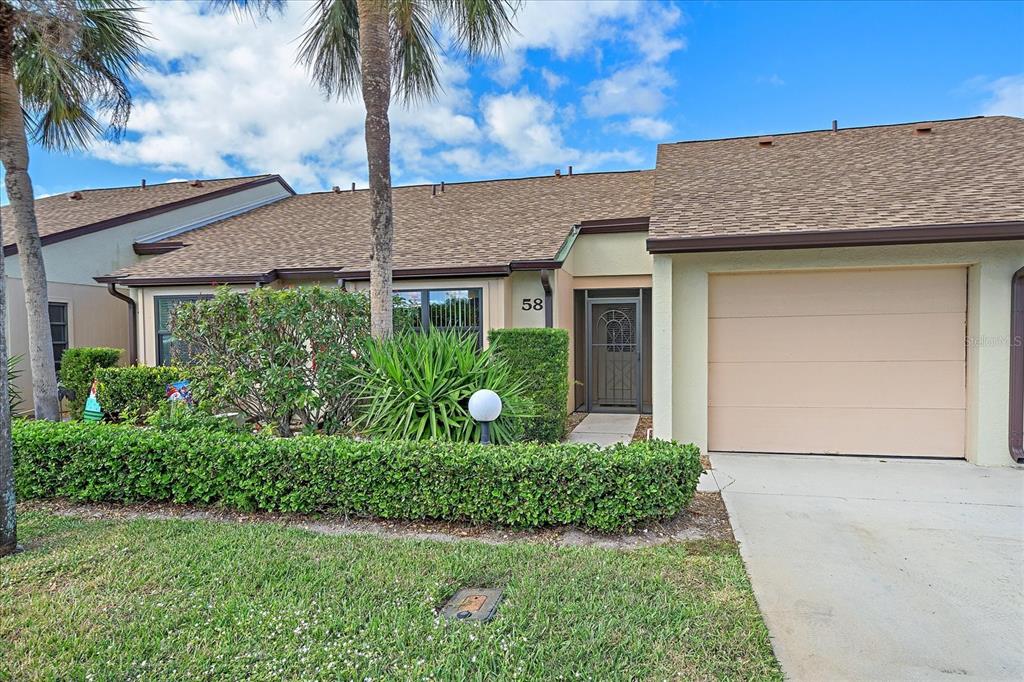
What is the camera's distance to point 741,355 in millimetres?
7309

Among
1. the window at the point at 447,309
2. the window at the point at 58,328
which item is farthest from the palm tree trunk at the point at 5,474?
the window at the point at 58,328

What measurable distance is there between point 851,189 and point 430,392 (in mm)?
6838

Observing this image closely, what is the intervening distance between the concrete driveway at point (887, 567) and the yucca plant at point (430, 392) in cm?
252

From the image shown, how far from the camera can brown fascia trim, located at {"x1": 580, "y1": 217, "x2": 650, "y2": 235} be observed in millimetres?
10503

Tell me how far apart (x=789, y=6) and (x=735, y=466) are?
8232 millimetres

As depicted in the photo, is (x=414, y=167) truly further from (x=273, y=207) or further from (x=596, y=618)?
(x=596, y=618)

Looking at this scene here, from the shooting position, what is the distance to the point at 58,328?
11219mm

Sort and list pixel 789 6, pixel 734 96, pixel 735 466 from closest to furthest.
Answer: pixel 735 466, pixel 789 6, pixel 734 96

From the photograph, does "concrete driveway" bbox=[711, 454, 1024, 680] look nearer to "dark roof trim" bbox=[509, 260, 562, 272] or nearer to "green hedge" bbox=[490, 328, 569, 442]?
"green hedge" bbox=[490, 328, 569, 442]

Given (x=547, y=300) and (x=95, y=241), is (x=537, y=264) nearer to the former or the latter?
(x=547, y=300)

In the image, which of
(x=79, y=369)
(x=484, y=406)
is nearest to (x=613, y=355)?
(x=484, y=406)

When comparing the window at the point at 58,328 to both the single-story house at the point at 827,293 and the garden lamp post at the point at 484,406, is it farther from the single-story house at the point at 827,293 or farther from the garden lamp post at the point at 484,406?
the garden lamp post at the point at 484,406

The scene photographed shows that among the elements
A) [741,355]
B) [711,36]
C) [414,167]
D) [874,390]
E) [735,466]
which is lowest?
[735,466]

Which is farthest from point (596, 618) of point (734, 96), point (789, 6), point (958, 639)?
point (734, 96)
